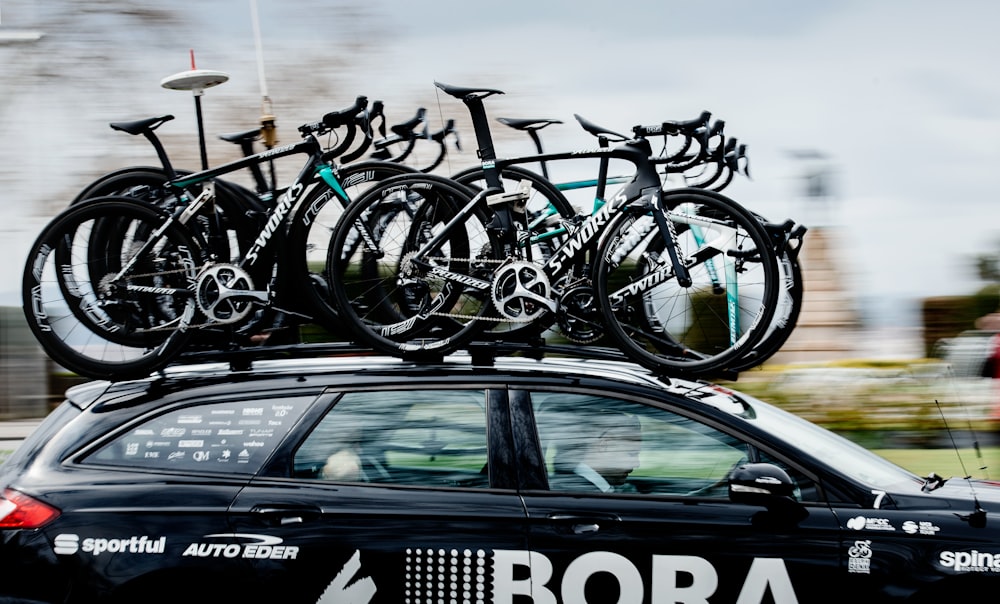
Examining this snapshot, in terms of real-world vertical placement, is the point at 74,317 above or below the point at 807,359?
above

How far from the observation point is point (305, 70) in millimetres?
14477

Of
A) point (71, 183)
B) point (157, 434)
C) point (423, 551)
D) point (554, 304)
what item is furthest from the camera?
point (71, 183)

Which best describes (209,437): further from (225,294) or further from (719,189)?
(719,189)

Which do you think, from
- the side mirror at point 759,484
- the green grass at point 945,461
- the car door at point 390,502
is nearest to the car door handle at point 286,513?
the car door at point 390,502

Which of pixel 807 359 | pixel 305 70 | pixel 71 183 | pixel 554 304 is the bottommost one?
pixel 807 359

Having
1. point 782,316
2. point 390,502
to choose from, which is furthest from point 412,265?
point 782,316

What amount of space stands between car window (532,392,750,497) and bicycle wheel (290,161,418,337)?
1235 mm

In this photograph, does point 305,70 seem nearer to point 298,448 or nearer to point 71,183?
point 71,183

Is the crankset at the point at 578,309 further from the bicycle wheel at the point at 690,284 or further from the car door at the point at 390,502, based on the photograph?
the car door at the point at 390,502

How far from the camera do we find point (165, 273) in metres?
5.10

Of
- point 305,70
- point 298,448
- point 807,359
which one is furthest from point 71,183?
point 298,448

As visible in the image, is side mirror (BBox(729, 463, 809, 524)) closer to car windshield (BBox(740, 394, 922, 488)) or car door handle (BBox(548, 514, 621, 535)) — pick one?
car windshield (BBox(740, 394, 922, 488))

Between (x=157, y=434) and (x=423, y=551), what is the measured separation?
3.89ft

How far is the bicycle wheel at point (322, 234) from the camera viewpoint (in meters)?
5.26
